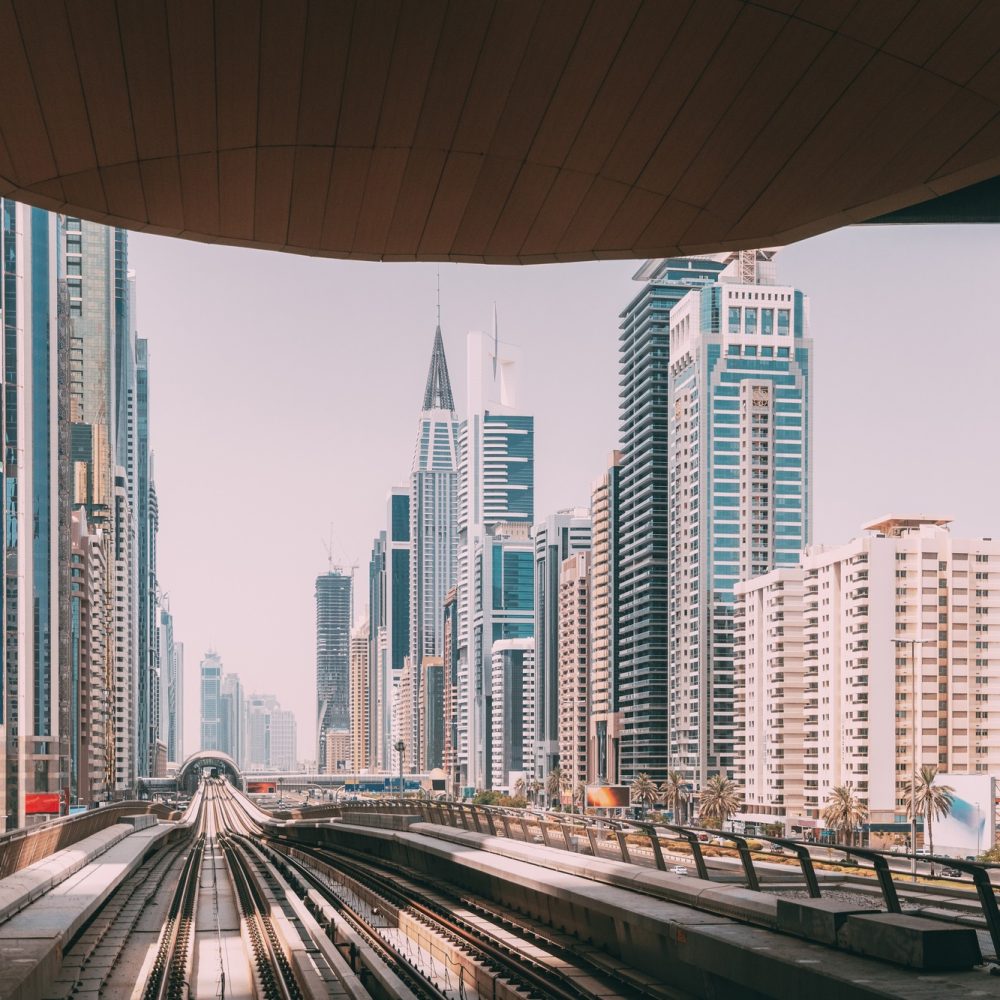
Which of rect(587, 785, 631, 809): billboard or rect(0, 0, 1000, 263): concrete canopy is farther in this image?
rect(587, 785, 631, 809): billboard

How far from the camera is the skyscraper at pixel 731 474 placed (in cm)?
16950

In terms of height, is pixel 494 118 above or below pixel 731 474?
below

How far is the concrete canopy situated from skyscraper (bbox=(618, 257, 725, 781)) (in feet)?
552

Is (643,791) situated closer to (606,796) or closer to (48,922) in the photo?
(606,796)

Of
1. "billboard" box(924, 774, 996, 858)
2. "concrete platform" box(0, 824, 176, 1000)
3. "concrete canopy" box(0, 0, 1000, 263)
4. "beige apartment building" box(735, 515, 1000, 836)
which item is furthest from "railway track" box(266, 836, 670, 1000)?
"beige apartment building" box(735, 515, 1000, 836)

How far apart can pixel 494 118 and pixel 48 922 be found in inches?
413

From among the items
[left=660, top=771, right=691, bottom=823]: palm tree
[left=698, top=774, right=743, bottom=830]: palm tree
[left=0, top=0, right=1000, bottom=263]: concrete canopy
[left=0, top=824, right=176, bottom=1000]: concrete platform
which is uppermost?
[left=0, top=0, right=1000, bottom=263]: concrete canopy

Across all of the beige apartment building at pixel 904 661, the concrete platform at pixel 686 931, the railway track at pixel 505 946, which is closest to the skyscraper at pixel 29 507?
the railway track at pixel 505 946

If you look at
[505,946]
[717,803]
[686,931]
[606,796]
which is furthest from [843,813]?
[686,931]

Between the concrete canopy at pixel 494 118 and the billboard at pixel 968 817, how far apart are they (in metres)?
79.2

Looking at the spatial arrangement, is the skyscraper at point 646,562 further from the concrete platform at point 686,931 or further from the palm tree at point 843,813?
the concrete platform at point 686,931

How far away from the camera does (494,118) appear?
1357 centimetres

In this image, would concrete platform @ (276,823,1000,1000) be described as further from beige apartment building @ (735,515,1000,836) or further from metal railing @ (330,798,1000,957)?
Result: beige apartment building @ (735,515,1000,836)

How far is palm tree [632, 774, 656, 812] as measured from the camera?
515ft
